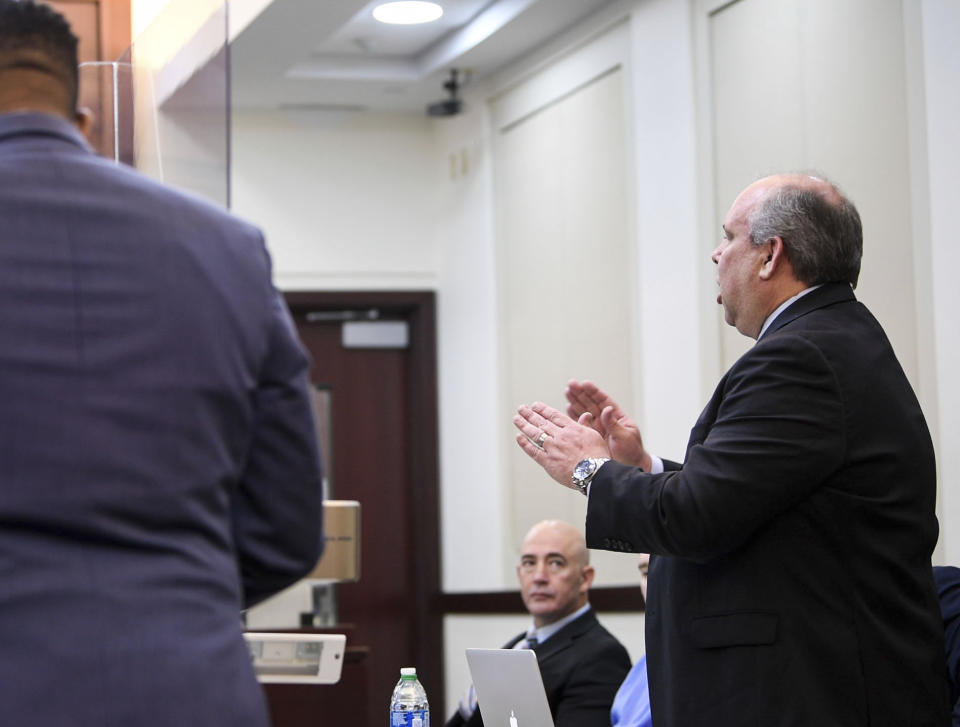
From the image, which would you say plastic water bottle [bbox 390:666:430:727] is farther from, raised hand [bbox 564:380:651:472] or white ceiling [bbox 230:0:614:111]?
white ceiling [bbox 230:0:614:111]

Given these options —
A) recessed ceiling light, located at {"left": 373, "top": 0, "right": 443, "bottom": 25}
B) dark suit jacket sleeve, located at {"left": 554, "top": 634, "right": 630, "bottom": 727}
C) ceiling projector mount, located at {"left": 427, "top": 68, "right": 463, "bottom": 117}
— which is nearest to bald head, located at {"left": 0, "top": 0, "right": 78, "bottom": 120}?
dark suit jacket sleeve, located at {"left": 554, "top": 634, "right": 630, "bottom": 727}

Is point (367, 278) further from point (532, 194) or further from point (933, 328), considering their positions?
point (933, 328)

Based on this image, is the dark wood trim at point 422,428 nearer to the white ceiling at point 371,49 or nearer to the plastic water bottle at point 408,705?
the white ceiling at point 371,49

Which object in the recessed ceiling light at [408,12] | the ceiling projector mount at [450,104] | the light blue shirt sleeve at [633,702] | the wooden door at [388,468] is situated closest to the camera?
the light blue shirt sleeve at [633,702]

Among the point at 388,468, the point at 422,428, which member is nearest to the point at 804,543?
the point at 422,428

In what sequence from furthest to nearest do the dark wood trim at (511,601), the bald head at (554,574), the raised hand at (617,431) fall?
1. the dark wood trim at (511,601)
2. the bald head at (554,574)
3. the raised hand at (617,431)

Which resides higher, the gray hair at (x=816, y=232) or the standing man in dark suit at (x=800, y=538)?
the gray hair at (x=816, y=232)

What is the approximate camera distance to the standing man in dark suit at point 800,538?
217 centimetres

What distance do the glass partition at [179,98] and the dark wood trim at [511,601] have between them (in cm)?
312

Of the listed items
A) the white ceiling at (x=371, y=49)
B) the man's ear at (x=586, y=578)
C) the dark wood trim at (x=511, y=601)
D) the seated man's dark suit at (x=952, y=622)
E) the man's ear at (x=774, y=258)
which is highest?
the white ceiling at (x=371, y=49)

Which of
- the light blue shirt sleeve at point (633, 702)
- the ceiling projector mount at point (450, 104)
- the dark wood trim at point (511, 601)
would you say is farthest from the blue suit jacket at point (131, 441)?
the ceiling projector mount at point (450, 104)

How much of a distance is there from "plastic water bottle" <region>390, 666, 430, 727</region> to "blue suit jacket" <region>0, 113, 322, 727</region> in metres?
1.99

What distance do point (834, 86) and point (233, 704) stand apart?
139 inches

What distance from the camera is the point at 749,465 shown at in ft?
7.10
